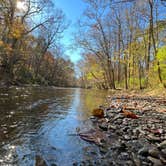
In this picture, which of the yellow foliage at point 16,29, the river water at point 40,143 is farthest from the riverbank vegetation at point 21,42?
the river water at point 40,143

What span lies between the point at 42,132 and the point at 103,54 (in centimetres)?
2812

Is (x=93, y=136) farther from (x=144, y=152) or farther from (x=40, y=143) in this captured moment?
(x=144, y=152)

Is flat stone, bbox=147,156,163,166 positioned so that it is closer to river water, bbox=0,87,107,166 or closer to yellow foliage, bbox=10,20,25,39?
river water, bbox=0,87,107,166

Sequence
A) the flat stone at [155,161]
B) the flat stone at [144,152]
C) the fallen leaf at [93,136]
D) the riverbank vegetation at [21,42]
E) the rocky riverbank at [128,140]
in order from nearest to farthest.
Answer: the flat stone at [155,161]
the rocky riverbank at [128,140]
the flat stone at [144,152]
the fallen leaf at [93,136]
the riverbank vegetation at [21,42]

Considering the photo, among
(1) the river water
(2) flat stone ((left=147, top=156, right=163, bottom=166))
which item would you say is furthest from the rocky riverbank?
(1) the river water

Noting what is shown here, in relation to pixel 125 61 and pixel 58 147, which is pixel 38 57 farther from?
pixel 58 147

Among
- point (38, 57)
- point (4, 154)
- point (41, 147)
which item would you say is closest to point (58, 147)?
point (41, 147)

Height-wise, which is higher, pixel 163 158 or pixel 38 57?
pixel 38 57

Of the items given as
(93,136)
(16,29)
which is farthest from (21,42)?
(93,136)

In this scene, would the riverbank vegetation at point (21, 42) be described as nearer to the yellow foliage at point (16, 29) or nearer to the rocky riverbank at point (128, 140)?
the yellow foliage at point (16, 29)

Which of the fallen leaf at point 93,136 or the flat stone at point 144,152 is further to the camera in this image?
the fallen leaf at point 93,136

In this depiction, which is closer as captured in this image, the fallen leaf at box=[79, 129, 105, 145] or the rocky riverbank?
the rocky riverbank

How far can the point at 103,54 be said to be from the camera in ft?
111

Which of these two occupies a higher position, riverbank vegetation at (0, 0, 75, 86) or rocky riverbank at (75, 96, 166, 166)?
riverbank vegetation at (0, 0, 75, 86)
